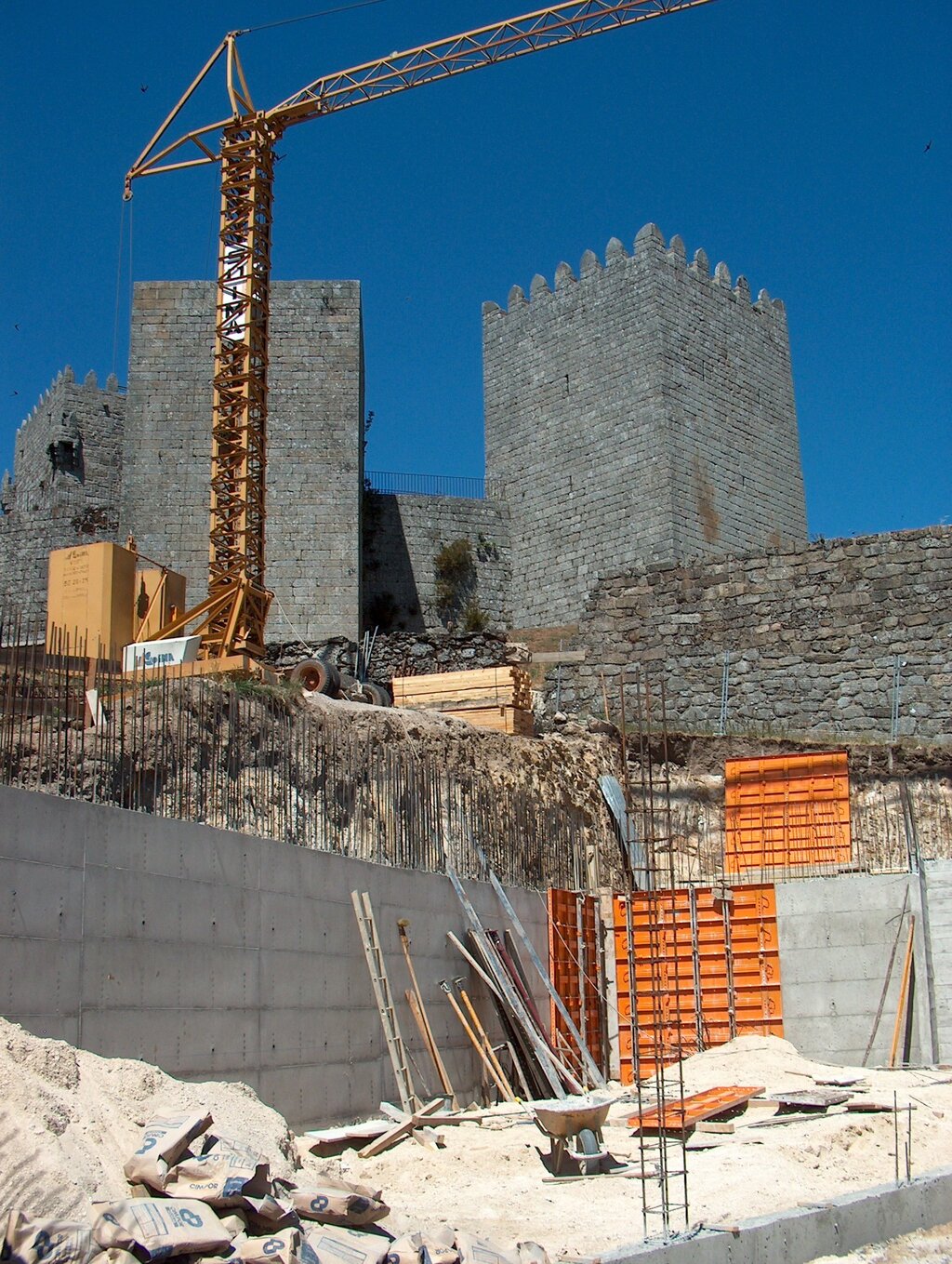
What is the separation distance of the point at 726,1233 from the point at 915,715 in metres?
14.4

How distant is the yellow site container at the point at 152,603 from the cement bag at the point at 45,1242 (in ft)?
47.0

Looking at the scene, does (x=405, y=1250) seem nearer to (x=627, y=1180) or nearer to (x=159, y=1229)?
(x=159, y=1229)

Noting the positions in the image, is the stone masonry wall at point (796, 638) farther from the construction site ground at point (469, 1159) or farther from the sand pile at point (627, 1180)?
the construction site ground at point (469, 1159)

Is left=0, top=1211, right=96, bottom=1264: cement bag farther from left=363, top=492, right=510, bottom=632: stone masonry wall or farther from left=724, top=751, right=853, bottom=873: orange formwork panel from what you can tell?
left=363, top=492, right=510, bottom=632: stone masonry wall

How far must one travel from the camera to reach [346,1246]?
5633mm

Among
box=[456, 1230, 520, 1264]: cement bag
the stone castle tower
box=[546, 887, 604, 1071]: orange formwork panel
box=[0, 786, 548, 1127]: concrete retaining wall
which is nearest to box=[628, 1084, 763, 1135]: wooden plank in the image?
box=[0, 786, 548, 1127]: concrete retaining wall

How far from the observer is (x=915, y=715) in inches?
770

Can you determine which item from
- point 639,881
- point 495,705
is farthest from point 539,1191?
point 495,705

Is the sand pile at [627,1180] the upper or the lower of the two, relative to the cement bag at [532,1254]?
lower

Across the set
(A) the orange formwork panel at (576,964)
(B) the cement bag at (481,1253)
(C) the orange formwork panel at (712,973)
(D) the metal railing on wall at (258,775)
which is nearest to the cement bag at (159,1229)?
(B) the cement bag at (481,1253)

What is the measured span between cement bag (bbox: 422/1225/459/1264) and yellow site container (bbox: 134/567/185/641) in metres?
14.2

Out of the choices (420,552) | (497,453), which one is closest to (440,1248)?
(420,552)

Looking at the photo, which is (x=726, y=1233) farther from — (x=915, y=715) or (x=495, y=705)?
(x=915, y=715)

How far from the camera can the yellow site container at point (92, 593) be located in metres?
18.6
